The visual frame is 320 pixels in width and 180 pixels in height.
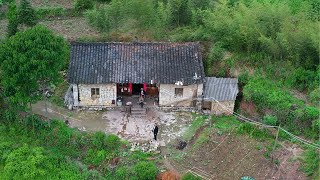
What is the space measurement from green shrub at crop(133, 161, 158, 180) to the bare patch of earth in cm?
1244

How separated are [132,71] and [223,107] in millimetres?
5363

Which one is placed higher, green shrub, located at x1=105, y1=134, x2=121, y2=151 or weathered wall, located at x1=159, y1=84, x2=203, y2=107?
weathered wall, located at x1=159, y1=84, x2=203, y2=107

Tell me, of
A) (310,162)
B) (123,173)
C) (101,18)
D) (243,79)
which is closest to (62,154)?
(123,173)

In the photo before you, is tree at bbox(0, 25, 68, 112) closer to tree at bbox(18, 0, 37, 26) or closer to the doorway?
the doorway

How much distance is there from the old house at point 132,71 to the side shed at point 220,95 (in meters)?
0.55

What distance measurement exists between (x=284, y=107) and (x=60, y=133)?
11.5m

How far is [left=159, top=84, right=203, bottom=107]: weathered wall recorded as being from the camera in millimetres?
25625

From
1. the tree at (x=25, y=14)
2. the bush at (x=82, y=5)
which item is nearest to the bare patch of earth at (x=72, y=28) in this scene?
the bush at (x=82, y=5)

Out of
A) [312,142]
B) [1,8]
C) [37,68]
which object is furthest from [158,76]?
[1,8]

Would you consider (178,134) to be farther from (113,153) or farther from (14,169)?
(14,169)

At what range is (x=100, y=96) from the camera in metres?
25.8

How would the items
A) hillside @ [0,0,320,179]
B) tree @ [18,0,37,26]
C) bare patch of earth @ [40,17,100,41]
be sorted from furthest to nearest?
bare patch of earth @ [40,17,100,41] → tree @ [18,0,37,26] → hillside @ [0,0,320,179]

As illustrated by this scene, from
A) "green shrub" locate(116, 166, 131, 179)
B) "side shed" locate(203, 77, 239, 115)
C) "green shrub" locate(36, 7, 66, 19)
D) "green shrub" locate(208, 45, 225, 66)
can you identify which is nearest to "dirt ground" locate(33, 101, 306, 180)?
"side shed" locate(203, 77, 239, 115)

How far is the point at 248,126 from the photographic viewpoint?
2378 cm
